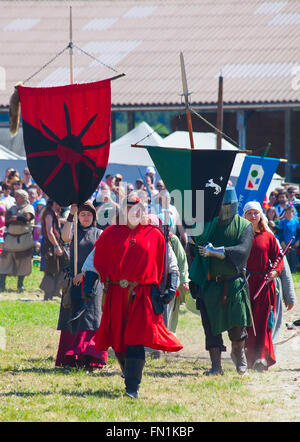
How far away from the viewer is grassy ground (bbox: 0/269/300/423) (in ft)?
19.7

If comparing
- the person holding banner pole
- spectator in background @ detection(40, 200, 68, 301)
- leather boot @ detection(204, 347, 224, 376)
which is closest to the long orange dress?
leather boot @ detection(204, 347, 224, 376)

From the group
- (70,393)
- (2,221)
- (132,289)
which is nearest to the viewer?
(132,289)

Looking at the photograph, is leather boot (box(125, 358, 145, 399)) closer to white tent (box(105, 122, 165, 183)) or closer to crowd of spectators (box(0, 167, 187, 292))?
crowd of spectators (box(0, 167, 187, 292))

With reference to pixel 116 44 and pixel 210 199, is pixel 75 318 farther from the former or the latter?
pixel 116 44

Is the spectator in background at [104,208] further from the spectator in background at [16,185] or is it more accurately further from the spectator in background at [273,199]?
the spectator in background at [273,199]

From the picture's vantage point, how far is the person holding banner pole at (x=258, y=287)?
8.14 metres

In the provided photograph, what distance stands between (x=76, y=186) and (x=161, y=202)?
6.47 feet

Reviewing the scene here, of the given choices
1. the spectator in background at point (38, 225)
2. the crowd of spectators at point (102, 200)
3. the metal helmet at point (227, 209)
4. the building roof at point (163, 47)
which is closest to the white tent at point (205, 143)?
the crowd of spectators at point (102, 200)

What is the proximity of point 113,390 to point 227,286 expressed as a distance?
1.45 meters

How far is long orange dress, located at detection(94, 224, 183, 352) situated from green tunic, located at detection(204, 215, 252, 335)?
37.5 inches

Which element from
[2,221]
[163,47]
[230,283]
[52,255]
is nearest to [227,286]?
[230,283]

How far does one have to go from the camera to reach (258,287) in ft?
26.7

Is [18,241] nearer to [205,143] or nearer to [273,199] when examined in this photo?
[273,199]
